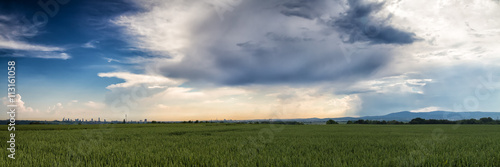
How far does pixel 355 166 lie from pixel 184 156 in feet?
16.9

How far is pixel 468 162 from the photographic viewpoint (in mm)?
Result: 7586

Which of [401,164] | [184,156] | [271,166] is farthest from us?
[184,156]

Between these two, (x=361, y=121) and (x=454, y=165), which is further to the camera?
(x=361, y=121)

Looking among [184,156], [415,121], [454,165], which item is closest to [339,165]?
[454,165]

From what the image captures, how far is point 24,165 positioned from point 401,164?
10583 mm

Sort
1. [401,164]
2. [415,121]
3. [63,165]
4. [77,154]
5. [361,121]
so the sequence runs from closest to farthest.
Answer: [401,164], [63,165], [77,154], [415,121], [361,121]

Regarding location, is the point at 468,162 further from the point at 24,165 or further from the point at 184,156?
the point at 24,165

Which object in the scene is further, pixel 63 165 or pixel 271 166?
pixel 63 165

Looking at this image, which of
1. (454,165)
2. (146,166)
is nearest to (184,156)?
(146,166)

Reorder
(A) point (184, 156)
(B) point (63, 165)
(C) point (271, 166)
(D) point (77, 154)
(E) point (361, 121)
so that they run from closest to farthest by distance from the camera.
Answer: (C) point (271, 166) → (B) point (63, 165) → (A) point (184, 156) → (D) point (77, 154) → (E) point (361, 121)

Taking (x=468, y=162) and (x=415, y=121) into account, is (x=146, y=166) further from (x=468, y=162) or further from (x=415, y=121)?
(x=415, y=121)

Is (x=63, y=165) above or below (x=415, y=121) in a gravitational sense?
above

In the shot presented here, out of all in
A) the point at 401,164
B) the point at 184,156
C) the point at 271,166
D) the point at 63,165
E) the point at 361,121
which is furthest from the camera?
the point at 361,121

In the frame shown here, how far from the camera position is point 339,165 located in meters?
6.59
